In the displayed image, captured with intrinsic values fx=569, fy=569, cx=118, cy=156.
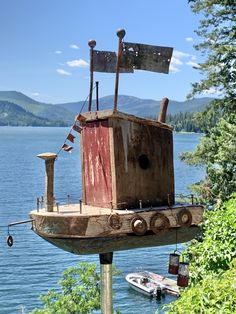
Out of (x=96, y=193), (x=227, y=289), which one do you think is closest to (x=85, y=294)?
(x=96, y=193)

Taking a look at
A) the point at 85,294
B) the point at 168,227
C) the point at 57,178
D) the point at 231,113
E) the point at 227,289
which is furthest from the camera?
the point at 57,178

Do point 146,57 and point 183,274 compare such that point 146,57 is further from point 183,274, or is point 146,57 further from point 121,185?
point 183,274

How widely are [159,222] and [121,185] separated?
0.62m

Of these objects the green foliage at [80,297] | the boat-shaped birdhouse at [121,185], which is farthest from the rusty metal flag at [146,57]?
the green foliage at [80,297]

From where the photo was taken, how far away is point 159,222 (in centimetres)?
620

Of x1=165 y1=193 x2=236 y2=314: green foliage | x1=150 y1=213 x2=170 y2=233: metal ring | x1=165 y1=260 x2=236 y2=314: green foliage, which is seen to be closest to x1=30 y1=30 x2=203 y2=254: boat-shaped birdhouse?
x1=150 y1=213 x2=170 y2=233: metal ring

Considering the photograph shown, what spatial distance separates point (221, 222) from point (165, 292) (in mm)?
28877

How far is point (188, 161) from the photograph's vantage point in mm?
20812

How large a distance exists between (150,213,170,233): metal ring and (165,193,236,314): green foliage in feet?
2.27

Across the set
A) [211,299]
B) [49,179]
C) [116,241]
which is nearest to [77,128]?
[49,179]

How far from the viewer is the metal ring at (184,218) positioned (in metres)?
6.36

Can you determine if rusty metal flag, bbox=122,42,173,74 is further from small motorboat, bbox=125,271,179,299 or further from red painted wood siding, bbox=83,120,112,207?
small motorboat, bbox=125,271,179,299

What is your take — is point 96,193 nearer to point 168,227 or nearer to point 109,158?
point 109,158

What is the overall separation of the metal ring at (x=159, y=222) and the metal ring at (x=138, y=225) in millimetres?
133
